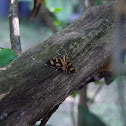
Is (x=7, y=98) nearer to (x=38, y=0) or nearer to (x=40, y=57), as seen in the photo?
(x=40, y=57)

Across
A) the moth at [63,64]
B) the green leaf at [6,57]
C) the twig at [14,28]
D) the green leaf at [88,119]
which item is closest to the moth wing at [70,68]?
the moth at [63,64]

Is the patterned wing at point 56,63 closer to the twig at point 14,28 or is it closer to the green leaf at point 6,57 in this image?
the green leaf at point 6,57

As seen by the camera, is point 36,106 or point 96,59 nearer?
point 36,106

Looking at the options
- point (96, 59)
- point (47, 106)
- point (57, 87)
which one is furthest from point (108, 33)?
point (47, 106)

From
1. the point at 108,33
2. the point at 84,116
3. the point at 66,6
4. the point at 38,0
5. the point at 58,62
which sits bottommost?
the point at 84,116

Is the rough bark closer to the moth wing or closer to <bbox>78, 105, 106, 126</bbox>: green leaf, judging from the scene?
the moth wing

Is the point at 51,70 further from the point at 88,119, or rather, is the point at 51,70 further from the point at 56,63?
the point at 88,119
